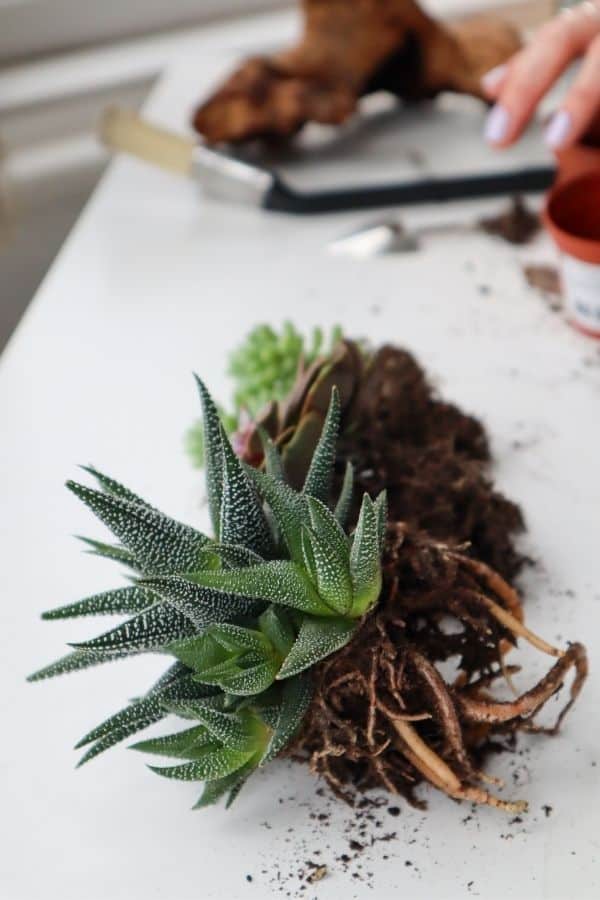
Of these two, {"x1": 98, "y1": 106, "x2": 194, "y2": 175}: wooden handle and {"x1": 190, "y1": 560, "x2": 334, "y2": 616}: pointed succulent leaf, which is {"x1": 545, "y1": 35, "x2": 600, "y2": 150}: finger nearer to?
{"x1": 98, "y1": 106, "x2": 194, "y2": 175}: wooden handle

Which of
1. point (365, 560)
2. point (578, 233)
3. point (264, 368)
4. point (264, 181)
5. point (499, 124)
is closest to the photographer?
point (365, 560)

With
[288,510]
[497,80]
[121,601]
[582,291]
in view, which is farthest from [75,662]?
[497,80]

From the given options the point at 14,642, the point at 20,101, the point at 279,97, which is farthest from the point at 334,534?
the point at 20,101

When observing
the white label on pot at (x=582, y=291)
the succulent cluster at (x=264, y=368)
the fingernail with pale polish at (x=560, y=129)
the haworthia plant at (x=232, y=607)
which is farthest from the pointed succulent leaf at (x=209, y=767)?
the fingernail with pale polish at (x=560, y=129)

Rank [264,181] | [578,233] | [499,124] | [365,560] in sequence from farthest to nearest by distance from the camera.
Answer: [264,181] → [499,124] → [578,233] → [365,560]

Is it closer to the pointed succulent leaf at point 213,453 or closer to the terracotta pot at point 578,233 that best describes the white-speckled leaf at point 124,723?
the pointed succulent leaf at point 213,453

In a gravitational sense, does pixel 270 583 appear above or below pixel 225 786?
above

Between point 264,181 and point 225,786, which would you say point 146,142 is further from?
point 225,786
